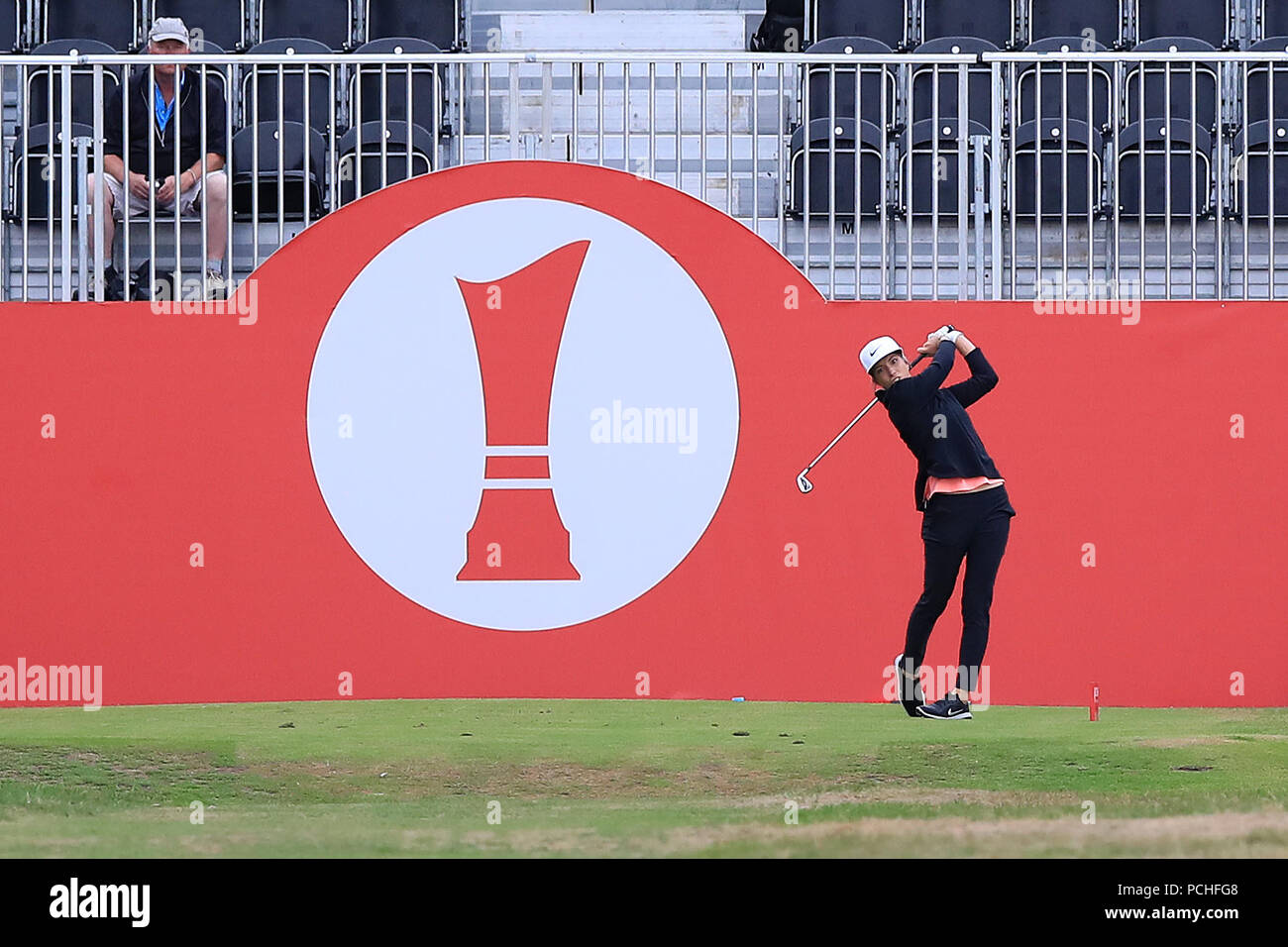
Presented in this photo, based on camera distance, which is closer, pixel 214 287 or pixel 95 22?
pixel 214 287

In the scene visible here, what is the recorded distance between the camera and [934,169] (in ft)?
25.7

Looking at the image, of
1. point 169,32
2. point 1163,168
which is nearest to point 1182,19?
point 1163,168

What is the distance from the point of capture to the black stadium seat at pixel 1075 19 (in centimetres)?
1083

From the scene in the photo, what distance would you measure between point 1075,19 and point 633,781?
648cm

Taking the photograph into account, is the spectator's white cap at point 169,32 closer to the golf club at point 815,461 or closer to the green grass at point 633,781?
the green grass at point 633,781

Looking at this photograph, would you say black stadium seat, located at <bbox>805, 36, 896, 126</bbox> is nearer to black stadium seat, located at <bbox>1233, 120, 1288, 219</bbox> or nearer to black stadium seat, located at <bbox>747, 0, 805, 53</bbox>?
black stadium seat, located at <bbox>747, 0, 805, 53</bbox>

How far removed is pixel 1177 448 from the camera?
7.66 m

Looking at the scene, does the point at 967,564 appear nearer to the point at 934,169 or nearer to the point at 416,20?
the point at 934,169

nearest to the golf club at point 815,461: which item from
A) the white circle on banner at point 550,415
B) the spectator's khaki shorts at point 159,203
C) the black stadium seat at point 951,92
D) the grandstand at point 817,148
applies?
the white circle on banner at point 550,415

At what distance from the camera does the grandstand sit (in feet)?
25.8

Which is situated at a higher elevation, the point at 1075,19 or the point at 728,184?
the point at 1075,19

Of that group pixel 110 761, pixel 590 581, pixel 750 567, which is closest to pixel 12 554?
pixel 110 761

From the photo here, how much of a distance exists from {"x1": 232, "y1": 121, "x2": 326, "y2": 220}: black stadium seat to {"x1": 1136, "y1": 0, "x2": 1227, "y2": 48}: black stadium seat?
522 centimetres

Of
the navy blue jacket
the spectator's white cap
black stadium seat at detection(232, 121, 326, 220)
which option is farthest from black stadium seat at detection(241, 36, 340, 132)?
the navy blue jacket
